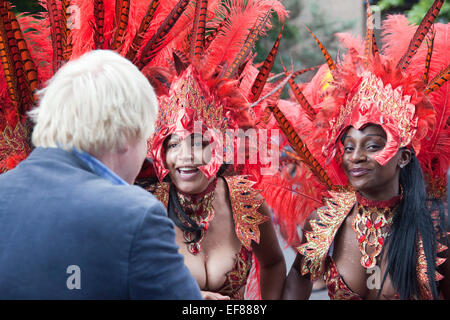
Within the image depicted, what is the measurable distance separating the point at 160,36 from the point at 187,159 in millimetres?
584

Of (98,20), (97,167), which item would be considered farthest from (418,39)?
(97,167)

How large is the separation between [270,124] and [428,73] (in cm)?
75

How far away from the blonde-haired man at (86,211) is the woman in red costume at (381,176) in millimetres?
1108

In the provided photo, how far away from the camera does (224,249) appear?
7.63 feet

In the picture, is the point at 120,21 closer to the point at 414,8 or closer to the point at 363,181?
the point at 363,181

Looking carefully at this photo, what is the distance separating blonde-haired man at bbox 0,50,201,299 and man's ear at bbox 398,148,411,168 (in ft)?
4.02

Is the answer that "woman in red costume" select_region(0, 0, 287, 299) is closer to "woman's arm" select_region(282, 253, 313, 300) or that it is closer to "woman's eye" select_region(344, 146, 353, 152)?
"woman's arm" select_region(282, 253, 313, 300)

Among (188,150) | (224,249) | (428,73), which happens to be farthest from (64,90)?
(428,73)

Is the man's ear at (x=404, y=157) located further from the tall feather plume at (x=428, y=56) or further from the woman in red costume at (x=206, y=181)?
the woman in red costume at (x=206, y=181)

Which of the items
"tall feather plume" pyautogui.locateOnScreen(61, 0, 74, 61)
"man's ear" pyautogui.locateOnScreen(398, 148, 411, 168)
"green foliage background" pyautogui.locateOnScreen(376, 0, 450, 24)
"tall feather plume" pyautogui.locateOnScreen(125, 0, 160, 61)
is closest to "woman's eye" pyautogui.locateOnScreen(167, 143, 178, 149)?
→ "tall feather plume" pyautogui.locateOnScreen(125, 0, 160, 61)

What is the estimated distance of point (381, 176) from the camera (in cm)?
218

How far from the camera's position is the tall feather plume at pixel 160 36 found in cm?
237

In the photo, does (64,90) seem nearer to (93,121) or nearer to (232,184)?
(93,121)

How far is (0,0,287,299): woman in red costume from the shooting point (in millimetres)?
2227
